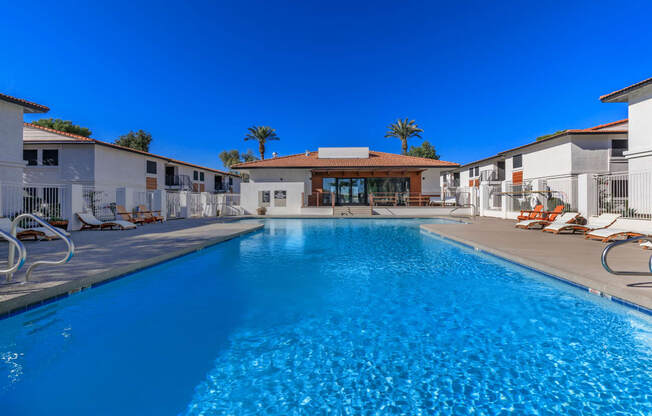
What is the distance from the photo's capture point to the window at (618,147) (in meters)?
19.4

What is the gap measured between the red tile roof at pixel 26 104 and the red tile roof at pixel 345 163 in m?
12.1

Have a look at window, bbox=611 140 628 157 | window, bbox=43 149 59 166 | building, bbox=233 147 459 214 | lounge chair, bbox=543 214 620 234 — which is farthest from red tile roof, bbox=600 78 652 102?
window, bbox=43 149 59 166

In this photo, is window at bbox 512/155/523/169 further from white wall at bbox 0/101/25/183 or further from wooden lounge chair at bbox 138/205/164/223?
white wall at bbox 0/101/25/183

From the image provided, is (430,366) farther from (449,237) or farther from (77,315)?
(449,237)

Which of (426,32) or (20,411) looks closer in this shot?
(20,411)

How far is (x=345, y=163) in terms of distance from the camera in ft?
89.2

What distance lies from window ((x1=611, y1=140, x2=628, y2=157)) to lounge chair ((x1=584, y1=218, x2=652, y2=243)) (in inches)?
473

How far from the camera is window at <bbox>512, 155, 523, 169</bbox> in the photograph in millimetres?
24375

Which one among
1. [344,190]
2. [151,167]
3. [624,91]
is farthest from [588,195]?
[151,167]

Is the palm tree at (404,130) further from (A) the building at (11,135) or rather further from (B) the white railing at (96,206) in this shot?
(A) the building at (11,135)

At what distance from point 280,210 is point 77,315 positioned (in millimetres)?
20184

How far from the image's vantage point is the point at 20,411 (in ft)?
8.20

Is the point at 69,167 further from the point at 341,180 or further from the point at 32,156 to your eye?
the point at 341,180

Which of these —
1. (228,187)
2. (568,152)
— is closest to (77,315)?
(568,152)
